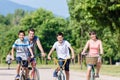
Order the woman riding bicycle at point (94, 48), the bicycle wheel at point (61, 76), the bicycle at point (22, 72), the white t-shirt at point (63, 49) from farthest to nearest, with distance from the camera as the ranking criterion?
the woman riding bicycle at point (94, 48), the bicycle at point (22, 72), the white t-shirt at point (63, 49), the bicycle wheel at point (61, 76)

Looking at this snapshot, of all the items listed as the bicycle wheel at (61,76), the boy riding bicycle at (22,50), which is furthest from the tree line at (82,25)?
the bicycle wheel at (61,76)

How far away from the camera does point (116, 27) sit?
126 feet

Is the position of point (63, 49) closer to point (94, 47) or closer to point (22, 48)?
point (94, 47)

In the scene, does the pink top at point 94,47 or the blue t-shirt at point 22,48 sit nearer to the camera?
the blue t-shirt at point 22,48

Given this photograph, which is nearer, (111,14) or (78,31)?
(111,14)

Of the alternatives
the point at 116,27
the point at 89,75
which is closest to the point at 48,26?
the point at 116,27

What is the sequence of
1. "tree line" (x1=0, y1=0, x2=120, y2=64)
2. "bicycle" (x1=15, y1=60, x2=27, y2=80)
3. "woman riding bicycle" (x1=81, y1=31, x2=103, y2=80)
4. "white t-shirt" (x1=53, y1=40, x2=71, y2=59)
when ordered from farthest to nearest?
"tree line" (x1=0, y1=0, x2=120, y2=64) → "woman riding bicycle" (x1=81, y1=31, x2=103, y2=80) → "bicycle" (x1=15, y1=60, x2=27, y2=80) → "white t-shirt" (x1=53, y1=40, x2=71, y2=59)

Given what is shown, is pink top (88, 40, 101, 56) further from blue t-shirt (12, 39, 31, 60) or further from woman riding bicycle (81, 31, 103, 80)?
blue t-shirt (12, 39, 31, 60)

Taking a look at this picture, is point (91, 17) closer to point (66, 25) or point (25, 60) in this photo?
point (25, 60)

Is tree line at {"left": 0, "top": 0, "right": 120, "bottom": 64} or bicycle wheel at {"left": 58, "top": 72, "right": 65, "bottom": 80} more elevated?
tree line at {"left": 0, "top": 0, "right": 120, "bottom": 64}

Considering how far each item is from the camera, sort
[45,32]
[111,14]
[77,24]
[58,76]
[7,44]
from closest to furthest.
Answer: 1. [58,76]
2. [111,14]
3. [77,24]
4. [45,32]
5. [7,44]

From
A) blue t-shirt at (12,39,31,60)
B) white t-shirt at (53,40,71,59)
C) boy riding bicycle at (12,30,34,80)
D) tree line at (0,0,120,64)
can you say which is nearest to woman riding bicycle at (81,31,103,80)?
white t-shirt at (53,40,71,59)

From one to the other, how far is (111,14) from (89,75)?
21.9 m

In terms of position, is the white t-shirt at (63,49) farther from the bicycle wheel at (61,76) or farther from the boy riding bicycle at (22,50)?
the boy riding bicycle at (22,50)
